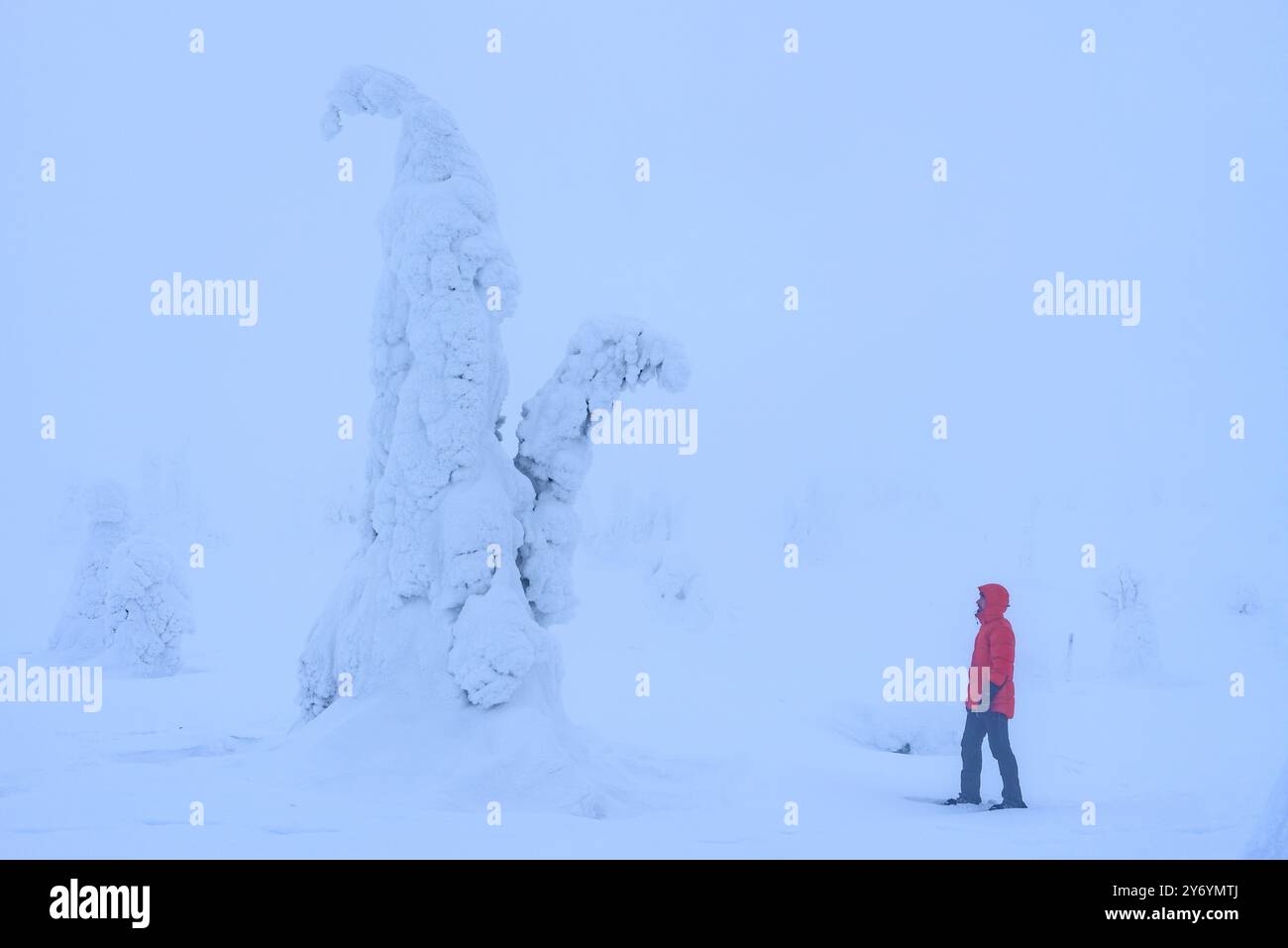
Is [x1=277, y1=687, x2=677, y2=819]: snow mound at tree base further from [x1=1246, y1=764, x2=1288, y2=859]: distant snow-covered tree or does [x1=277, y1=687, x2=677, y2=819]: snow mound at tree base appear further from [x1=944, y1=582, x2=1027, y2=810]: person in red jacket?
[x1=1246, y1=764, x2=1288, y2=859]: distant snow-covered tree

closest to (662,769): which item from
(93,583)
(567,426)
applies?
(567,426)

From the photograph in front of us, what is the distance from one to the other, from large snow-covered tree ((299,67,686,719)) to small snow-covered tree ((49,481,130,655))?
8290mm

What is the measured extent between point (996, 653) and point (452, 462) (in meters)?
4.53

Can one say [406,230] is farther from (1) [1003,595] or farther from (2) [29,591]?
(2) [29,591]

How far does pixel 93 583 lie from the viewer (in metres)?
15.7
